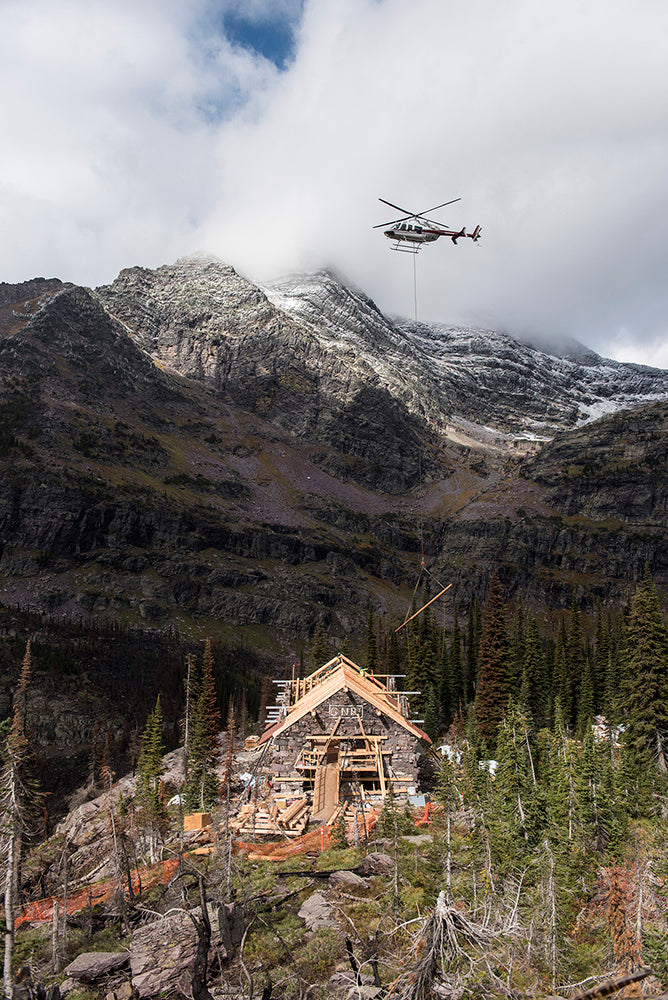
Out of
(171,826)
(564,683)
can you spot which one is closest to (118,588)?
(564,683)

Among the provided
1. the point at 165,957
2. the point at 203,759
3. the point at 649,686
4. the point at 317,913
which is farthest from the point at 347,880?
the point at 649,686

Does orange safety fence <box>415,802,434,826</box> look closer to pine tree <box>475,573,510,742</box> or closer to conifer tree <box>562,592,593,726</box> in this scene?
pine tree <box>475,573,510,742</box>

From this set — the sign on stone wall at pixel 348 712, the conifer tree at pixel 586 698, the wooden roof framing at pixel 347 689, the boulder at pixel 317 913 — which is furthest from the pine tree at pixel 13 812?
the conifer tree at pixel 586 698

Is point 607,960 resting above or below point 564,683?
above

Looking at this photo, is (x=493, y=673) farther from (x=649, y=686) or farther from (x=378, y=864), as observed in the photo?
(x=378, y=864)

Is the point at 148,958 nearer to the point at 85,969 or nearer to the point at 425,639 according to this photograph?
the point at 85,969

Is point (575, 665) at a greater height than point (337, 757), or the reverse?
point (337, 757)

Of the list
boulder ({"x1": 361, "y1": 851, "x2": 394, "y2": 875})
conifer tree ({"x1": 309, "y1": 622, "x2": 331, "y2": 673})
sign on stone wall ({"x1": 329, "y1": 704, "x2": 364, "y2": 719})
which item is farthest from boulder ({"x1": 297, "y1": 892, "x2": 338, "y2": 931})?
conifer tree ({"x1": 309, "y1": 622, "x2": 331, "y2": 673})

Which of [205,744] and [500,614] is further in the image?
[500,614]
